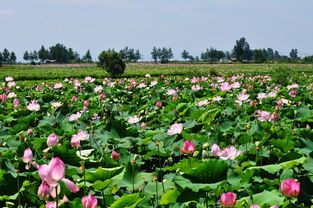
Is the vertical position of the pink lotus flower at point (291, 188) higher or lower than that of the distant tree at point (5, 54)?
lower

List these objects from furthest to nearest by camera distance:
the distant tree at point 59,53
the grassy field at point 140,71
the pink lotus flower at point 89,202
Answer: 1. the distant tree at point 59,53
2. the grassy field at point 140,71
3. the pink lotus flower at point 89,202

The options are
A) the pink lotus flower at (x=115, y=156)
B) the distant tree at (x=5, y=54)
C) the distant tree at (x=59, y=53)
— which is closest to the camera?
the pink lotus flower at (x=115, y=156)

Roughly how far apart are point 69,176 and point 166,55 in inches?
4750

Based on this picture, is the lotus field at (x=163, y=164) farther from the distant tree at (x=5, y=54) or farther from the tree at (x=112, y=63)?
the distant tree at (x=5, y=54)

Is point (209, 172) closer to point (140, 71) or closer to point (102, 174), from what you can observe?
point (102, 174)

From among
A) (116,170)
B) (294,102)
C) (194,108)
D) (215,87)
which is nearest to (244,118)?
(194,108)

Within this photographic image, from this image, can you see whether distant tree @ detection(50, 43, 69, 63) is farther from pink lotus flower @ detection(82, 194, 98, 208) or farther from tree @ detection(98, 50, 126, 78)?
pink lotus flower @ detection(82, 194, 98, 208)

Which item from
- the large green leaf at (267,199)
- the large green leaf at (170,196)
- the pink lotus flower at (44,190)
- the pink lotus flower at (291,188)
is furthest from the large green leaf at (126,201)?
the pink lotus flower at (291,188)

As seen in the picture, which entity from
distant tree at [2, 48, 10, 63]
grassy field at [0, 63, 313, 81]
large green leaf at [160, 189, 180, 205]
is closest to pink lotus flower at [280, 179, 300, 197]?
large green leaf at [160, 189, 180, 205]

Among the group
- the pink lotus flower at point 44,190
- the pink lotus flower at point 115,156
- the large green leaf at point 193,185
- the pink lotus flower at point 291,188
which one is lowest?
the pink lotus flower at point 115,156

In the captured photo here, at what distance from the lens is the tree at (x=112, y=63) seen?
24.8 metres

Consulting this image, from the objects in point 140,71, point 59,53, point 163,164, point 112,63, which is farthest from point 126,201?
point 59,53

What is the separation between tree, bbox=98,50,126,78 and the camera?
81.3ft

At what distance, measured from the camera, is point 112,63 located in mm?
24750
